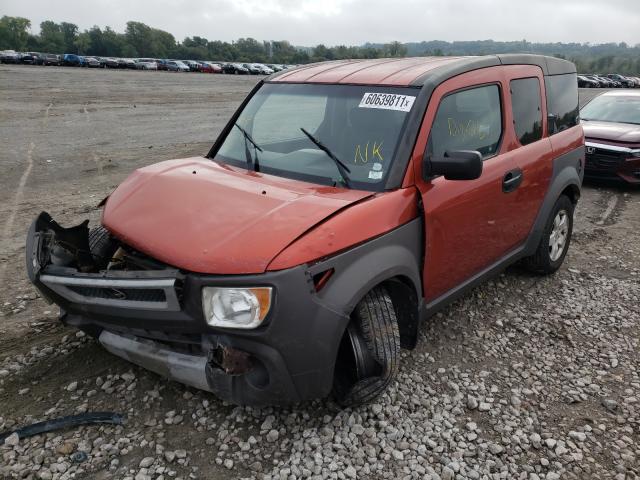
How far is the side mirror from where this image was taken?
299 cm

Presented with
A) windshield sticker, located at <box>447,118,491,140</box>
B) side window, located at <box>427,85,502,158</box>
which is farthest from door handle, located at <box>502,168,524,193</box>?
windshield sticker, located at <box>447,118,491,140</box>

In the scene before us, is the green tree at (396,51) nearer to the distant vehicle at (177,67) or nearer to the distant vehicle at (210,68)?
the distant vehicle at (210,68)

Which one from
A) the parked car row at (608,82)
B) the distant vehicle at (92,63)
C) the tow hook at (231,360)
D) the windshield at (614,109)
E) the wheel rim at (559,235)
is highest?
the distant vehicle at (92,63)

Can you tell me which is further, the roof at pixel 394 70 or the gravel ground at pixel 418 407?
the roof at pixel 394 70

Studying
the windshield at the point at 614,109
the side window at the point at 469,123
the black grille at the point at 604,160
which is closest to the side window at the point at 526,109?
the side window at the point at 469,123

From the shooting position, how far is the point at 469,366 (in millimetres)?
3557

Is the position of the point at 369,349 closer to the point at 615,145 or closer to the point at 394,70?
the point at 394,70

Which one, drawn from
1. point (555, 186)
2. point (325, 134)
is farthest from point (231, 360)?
point (555, 186)

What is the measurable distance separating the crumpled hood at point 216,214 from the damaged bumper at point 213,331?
11 centimetres

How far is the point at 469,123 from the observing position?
12.0ft

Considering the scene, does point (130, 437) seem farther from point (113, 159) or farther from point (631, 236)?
point (113, 159)

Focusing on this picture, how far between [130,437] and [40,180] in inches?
270

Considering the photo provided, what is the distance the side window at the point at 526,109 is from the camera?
4113mm

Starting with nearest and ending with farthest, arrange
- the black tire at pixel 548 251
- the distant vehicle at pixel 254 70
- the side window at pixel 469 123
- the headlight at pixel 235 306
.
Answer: the headlight at pixel 235 306
the side window at pixel 469 123
the black tire at pixel 548 251
the distant vehicle at pixel 254 70
